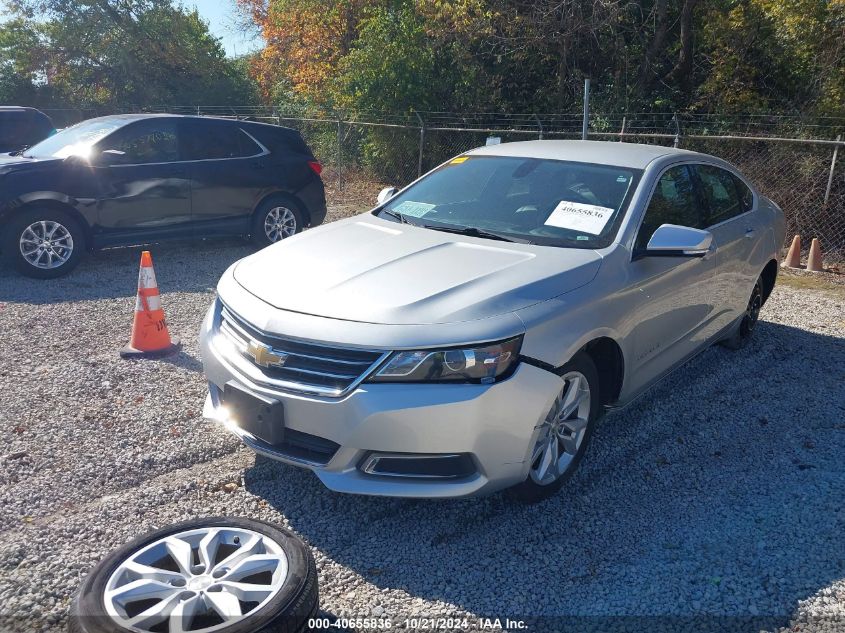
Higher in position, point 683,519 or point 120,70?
point 120,70

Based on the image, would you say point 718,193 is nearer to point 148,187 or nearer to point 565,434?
point 565,434

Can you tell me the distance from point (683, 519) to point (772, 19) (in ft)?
38.1

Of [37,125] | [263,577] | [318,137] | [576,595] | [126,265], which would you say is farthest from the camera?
[318,137]

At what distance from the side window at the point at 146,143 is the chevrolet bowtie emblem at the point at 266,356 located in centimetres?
566

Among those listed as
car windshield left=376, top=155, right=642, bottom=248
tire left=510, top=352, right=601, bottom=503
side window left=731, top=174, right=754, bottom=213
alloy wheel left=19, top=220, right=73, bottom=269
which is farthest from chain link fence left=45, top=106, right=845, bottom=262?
alloy wheel left=19, top=220, right=73, bottom=269

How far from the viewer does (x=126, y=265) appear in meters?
8.88

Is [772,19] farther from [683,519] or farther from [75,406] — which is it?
[75,406]

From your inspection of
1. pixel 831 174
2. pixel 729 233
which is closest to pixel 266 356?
pixel 729 233

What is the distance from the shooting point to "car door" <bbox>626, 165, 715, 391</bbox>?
4.27 metres

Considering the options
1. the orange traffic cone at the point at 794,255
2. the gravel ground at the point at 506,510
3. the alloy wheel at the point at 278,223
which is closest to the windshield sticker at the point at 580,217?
the gravel ground at the point at 506,510

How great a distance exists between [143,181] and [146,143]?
0.50m

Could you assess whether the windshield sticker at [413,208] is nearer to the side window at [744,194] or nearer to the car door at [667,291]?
the car door at [667,291]

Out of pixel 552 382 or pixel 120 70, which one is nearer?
pixel 552 382

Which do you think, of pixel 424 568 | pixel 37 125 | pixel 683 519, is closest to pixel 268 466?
pixel 424 568
